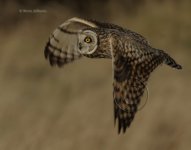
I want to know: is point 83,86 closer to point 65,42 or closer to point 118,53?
point 65,42

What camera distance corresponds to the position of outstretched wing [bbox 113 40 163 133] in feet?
18.5

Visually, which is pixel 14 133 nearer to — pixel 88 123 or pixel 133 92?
pixel 88 123

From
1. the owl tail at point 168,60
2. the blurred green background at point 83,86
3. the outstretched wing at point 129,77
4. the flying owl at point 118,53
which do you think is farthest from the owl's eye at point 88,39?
the blurred green background at point 83,86

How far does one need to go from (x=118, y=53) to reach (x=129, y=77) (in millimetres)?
149

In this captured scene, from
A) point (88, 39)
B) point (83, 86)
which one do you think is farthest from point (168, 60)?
point (83, 86)

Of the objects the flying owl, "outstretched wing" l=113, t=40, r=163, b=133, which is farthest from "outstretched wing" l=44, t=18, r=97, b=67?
"outstretched wing" l=113, t=40, r=163, b=133

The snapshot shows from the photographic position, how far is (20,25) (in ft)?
22.3

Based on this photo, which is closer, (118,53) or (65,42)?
(118,53)

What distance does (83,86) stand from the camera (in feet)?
21.8

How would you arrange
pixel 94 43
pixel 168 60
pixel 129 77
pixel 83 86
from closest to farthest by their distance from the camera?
pixel 129 77 → pixel 94 43 → pixel 168 60 → pixel 83 86

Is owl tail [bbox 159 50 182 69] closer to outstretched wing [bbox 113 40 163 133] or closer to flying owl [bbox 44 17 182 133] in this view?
flying owl [bbox 44 17 182 133]

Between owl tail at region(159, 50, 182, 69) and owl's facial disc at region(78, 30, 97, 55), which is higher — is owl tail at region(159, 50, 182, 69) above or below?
below

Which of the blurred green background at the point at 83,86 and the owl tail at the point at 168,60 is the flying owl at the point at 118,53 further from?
the blurred green background at the point at 83,86

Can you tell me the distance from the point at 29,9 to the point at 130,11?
1.77ft
